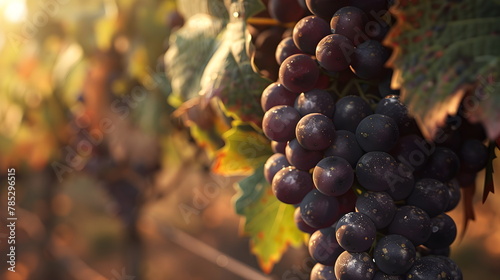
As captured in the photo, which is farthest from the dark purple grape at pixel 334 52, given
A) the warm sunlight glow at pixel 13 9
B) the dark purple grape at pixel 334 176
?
the warm sunlight glow at pixel 13 9

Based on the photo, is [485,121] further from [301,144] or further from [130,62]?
[130,62]

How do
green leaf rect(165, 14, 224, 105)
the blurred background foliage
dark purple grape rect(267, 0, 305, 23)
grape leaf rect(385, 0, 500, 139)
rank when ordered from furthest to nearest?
1. the blurred background foliage
2. green leaf rect(165, 14, 224, 105)
3. dark purple grape rect(267, 0, 305, 23)
4. grape leaf rect(385, 0, 500, 139)

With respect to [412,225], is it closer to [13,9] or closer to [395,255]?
[395,255]

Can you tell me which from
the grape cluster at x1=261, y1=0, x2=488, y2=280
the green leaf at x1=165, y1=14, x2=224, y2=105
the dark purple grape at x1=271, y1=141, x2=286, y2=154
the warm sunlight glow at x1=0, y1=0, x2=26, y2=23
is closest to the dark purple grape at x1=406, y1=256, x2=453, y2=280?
the grape cluster at x1=261, y1=0, x2=488, y2=280

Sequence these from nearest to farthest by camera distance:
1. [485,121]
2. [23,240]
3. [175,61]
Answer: [485,121] < [175,61] < [23,240]

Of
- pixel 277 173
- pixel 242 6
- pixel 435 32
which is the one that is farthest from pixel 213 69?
pixel 435 32

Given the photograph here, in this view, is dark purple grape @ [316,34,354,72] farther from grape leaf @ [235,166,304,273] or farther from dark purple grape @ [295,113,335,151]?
grape leaf @ [235,166,304,273]
